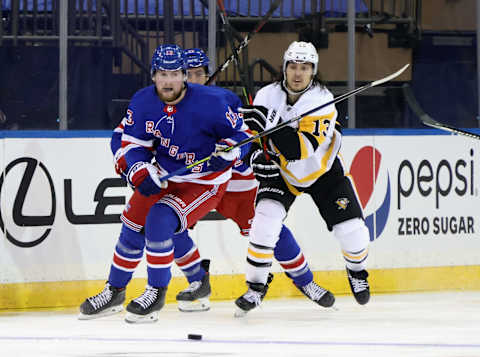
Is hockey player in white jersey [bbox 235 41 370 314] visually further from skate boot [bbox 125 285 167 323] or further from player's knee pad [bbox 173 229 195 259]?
skate boot [bbox 125 285 167 323]

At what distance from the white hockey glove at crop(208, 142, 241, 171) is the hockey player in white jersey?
317 millimetres

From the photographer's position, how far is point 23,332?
4727mm

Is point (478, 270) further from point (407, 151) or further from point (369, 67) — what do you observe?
point (369, 67)

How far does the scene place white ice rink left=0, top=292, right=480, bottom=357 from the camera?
4.18 meters

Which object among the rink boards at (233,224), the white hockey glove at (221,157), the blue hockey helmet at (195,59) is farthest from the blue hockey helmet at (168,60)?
the rink boards at (233,224)

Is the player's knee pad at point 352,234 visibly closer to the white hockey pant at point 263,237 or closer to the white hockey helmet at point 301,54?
the white hockey pant at point 263,237

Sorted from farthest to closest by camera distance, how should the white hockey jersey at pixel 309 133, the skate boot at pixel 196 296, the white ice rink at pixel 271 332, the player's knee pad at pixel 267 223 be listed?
1. the skate boot at pixel 196 296
2. the player's knee pad at pixel 267 223
3. the white hockey jersey at pixel 309 133
4. the white ice rink at pixel 271 332

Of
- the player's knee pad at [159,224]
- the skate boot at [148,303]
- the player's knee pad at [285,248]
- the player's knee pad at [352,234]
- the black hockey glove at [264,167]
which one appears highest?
the black hockey glove at [264,167]

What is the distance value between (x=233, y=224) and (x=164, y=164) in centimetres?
121

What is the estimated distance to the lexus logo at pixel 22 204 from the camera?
18.1ft

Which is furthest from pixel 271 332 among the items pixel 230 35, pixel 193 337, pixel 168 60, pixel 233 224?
pixel 230 35

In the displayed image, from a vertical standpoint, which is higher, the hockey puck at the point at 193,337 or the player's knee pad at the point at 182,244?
the player's knee pad at the point at 182,244

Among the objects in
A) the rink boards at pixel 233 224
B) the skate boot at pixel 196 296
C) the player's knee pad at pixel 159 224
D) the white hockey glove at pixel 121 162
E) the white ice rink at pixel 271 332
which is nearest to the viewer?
the white ice rink at pixel 271 332

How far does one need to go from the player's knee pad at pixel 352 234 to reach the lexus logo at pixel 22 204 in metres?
1.37
